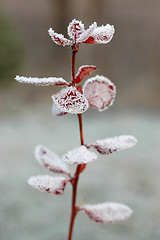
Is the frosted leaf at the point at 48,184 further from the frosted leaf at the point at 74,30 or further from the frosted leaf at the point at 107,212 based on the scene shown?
the frosted leaf at the point at 74,30

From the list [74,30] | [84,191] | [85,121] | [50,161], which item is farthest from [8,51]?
[74,30]

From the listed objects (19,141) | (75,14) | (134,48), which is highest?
(75,14)

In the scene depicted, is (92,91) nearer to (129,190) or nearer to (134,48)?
(129,190)

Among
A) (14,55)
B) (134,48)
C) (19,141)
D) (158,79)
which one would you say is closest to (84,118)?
(14,55)

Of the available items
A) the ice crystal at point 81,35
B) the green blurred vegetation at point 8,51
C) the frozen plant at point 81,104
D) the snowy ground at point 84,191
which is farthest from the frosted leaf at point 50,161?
the green blurred vegetation at point 8,51

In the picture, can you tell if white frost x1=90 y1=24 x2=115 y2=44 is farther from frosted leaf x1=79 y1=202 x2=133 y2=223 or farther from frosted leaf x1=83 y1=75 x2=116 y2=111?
frosted leaf x1=79 y1=202 x2=133 y2=223

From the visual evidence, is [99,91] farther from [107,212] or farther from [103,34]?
[107,212]
